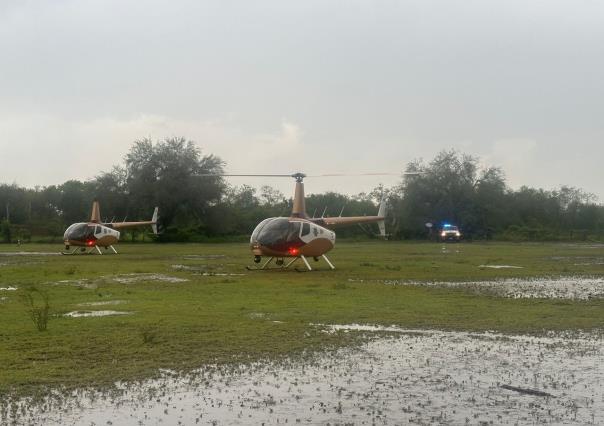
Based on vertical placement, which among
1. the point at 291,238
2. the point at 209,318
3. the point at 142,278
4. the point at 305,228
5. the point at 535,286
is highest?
the point at 305,228

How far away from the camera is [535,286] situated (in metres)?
23.0

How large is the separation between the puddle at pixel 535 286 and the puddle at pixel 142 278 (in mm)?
6379

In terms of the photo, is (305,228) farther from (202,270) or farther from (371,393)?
(371,393)

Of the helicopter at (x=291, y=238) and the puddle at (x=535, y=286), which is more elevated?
the helicopter at (x=291, y=238)

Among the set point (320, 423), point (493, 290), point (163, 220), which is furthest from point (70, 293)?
point (163, 220)

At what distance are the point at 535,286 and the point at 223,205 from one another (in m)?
62.2

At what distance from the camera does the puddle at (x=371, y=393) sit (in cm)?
761

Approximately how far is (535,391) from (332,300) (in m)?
10.1

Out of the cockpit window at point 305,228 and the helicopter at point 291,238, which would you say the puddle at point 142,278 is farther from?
the cockpit window at point 305,228

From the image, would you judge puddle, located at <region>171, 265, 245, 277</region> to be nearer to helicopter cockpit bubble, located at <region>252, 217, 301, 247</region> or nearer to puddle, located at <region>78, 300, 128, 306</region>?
helicopter cockpit bubble, located at <region>252, 217, 301, 247</region>

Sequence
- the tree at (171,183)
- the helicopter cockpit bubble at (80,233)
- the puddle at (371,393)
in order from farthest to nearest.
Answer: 1. the tree at (171,183)
2. the helicopter cockpit bubble at (80,233)
3. the puddle at (371,393)

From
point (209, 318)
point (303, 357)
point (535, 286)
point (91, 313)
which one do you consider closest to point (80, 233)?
point (535, 286)

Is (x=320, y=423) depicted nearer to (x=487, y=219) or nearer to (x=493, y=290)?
(x=493, y=290)

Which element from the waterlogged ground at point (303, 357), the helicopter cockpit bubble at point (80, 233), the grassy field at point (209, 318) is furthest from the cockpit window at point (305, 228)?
the helicopter cockpit bubble at point (80, 233)
